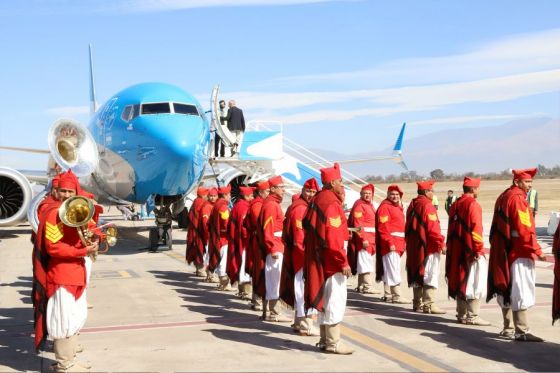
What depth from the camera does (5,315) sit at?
33.5ft

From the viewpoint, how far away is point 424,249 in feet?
33.3

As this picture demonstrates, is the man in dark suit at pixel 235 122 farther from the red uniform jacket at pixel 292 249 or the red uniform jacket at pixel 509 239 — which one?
the red uniform jacket at pixel 509 239

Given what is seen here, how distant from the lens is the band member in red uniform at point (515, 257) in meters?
7.98

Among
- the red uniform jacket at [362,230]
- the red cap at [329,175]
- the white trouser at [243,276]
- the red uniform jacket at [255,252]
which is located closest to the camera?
the red cap at [329,175]

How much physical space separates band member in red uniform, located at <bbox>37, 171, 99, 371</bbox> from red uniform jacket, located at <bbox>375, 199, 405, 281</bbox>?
5545 mm

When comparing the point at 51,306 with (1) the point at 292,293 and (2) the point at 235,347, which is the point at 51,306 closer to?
(2) the point at 235,347


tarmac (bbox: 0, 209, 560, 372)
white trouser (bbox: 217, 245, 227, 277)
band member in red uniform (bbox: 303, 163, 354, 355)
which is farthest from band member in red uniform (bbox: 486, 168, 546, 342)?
white trouser (bbox: 217, 245, 227, 277)

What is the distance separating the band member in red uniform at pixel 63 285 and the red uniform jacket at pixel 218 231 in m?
5.67

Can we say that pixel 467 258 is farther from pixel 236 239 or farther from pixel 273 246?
pixel 236 239

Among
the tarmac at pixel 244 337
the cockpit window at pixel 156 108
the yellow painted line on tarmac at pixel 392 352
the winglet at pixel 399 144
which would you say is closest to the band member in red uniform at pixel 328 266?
the tarmac at pixel 244 337

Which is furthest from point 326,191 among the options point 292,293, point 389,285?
point 389,285

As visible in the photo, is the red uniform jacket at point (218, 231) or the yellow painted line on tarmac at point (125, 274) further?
the yellow painted line on tarmac at point (125, 274)

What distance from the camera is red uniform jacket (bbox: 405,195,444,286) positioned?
398 inches

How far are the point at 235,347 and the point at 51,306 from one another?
213 centimetres
